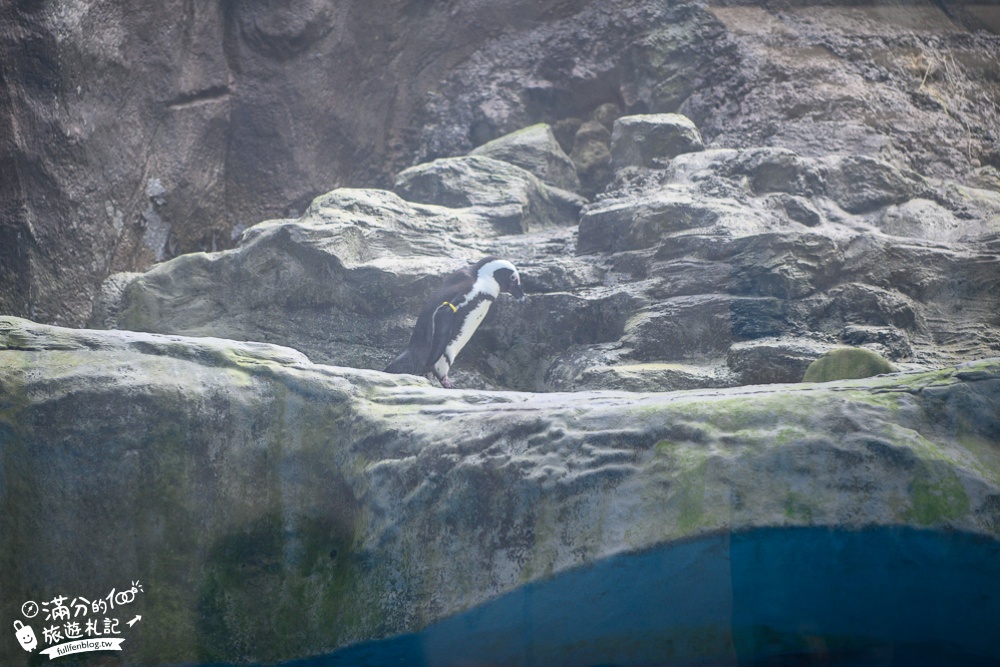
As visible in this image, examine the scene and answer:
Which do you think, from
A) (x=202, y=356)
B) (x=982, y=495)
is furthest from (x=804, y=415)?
(x=202, y=356)

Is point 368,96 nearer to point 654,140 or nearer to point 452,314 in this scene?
point 654,140

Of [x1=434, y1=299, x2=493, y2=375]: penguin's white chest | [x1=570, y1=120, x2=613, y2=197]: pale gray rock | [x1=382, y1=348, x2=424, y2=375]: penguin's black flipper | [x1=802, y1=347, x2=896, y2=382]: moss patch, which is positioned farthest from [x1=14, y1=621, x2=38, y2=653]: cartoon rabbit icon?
[x1=570, y1=120, x2=613, y2=197]: pale gray rock

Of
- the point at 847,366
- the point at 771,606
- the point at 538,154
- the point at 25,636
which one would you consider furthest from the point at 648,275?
the point at 25,636

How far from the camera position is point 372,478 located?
9.72 ft

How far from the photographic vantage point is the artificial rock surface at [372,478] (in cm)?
257

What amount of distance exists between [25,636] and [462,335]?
120 inches

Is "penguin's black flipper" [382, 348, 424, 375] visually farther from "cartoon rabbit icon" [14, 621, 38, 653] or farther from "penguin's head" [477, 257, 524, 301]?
"cartoon rabbit icon" [14, 621, 38, 653]

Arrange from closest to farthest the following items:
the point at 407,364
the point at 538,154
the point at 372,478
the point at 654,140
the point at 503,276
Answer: the point at 372,478 → the point at 407,364 → the point at 503,276 → the point at 654,140 → the point at 538,154

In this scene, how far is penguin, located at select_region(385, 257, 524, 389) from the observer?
206 inches

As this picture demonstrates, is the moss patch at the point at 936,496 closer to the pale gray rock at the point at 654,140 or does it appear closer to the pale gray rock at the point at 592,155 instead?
the pale gray rock at the point at 654,140

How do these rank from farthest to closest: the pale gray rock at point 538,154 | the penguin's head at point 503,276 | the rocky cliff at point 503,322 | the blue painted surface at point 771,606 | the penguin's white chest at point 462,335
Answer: the pale gray rock at point 538,154 < the penguin's head at point 503,276 < the penguin's white chest at point 462,335 < the rocky cliff at point 503,322 < the blue painted surface at point 771,606

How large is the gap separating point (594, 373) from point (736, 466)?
2159 millimetres

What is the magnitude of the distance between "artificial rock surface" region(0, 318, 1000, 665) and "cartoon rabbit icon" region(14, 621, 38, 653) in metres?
0.03

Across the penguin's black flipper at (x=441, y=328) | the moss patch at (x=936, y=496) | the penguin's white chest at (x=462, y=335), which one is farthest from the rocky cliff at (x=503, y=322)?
the penguin's black flipper at (x=441, y=328)
